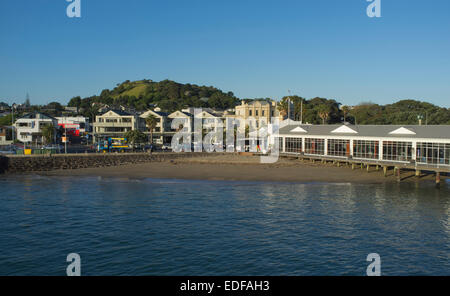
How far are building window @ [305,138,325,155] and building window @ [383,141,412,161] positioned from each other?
11.9 metres

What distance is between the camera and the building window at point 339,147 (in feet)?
206

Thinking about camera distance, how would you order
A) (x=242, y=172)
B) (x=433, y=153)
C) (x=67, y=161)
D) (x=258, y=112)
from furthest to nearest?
(x=258, y=112) < (x=67, y=161) < (x=242, y=172) < (x=433, y=153)

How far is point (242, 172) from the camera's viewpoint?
60.4 m

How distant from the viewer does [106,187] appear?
163 ft

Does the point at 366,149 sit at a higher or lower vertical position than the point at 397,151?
higher

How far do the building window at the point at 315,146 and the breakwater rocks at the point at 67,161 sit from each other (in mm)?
25597

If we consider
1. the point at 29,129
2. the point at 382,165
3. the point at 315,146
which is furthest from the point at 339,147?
the point at 29,129

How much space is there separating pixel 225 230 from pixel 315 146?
4246 cm

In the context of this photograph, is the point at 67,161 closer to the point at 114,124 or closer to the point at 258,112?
the point at 114,124

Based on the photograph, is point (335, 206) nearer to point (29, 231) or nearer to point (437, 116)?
point (29, 231)

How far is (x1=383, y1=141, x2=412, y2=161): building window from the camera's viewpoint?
5397 cm

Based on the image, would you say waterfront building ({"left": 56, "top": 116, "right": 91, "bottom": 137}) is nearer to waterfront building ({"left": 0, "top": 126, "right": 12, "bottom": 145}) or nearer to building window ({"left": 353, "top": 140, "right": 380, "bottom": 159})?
waterfront building ({"left": 0, "top": 126, "right": 12, "bottom": 145})
